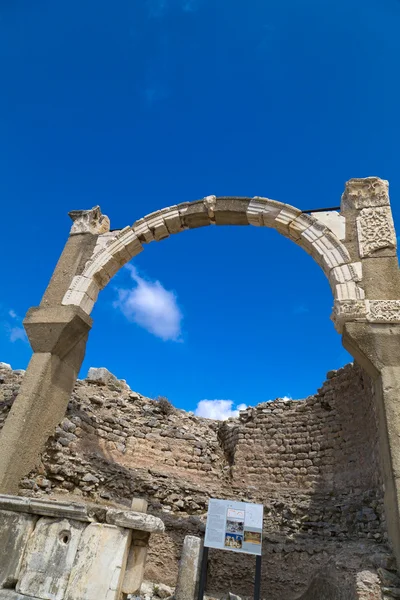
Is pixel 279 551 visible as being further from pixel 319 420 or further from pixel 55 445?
pixel 55 445

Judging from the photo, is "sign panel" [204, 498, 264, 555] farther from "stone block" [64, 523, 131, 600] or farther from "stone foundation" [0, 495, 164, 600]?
"stone block" [64, 523, 131, 600]

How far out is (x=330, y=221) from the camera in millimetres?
6387

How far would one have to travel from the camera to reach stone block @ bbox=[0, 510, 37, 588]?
328 cm

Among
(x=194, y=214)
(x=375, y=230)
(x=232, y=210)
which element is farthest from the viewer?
(x=194, y=214)

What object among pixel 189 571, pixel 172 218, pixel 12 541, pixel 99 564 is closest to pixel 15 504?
pixel 12 541

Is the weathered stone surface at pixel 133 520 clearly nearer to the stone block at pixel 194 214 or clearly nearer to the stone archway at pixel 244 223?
the stone archway at pixel 244 223

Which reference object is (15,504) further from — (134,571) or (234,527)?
(234,527)

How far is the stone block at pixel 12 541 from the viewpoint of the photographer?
10.8 feet

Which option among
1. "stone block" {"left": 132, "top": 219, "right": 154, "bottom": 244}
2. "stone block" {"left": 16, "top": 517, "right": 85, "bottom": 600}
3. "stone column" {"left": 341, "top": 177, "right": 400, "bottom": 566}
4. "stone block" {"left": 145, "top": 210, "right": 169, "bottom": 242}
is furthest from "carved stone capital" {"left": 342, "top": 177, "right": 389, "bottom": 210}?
"stone block" {"left": 16, "top": 517, "right": 85, "bottom": 600}

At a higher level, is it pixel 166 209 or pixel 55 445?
pixel 166 209

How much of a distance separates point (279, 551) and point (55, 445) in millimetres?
4126

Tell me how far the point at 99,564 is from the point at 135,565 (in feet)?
1.07

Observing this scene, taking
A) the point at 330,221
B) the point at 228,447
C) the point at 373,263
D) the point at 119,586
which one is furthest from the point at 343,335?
the point at 228,447

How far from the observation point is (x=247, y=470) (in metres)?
8.70
